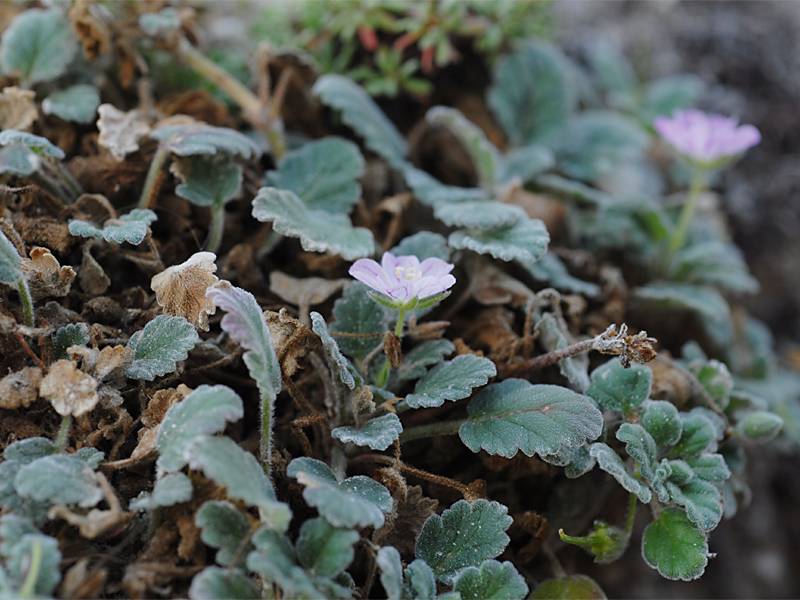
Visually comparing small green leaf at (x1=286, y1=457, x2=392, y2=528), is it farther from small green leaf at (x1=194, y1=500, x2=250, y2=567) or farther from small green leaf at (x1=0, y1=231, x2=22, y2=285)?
small green leaf at (x1=0, y1=231, x2=22, y2=285)

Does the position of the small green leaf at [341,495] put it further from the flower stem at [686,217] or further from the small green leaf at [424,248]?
the flower stem at [686,217]

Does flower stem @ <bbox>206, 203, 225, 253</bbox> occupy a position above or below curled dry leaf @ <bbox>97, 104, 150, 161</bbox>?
below

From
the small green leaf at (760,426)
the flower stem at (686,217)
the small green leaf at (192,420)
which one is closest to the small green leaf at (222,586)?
the small green leaf at (192,420)

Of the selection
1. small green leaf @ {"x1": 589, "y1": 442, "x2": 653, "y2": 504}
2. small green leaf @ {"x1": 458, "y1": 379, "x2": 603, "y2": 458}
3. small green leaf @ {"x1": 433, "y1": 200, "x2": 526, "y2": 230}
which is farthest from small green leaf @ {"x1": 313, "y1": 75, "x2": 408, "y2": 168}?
small green leaf @ {"x1": 589, "y1": 442, "x2": 653, "y2": 504}

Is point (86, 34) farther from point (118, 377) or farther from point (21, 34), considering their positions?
point (118, 377)

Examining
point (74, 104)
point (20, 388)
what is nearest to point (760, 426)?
point (20, 388)

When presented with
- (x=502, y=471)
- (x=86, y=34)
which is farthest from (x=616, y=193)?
(x=86, y=34)

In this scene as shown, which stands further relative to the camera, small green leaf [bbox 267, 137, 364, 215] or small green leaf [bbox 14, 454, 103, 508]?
small green leaf [bbox 267, 137, 364, 215]
